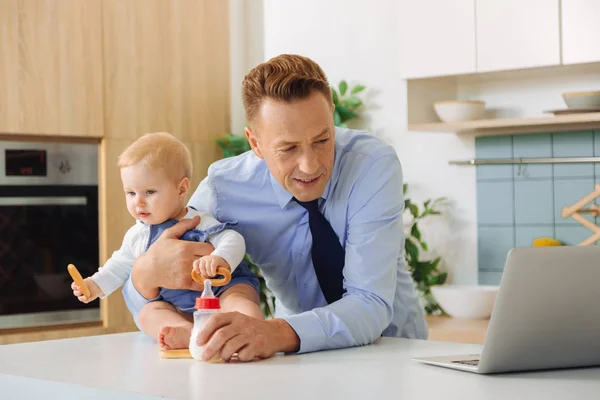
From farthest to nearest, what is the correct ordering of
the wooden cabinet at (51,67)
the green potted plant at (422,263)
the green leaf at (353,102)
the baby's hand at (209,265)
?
the green leaf at (353,102) < the green potted plant at (422,263) < the wooden cabinet at (51,67) < the baby's hand at (209,265)

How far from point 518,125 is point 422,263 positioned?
77 centimetres

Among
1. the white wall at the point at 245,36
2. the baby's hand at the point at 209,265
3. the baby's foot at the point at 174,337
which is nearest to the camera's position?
the baby's foot at the point at 174,337

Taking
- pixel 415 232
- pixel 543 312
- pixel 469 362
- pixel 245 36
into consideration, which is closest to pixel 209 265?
pixel 469 362

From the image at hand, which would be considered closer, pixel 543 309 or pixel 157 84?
pixel 543 309

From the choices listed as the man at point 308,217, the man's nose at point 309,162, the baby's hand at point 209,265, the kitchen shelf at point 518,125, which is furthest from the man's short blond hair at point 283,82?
the kitchen shelf at point 518,125

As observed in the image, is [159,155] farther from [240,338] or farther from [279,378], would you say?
[279,378]

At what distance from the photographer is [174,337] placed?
1677mm

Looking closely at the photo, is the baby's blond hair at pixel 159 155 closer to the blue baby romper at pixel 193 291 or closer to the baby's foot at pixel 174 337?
the blue baby romper at pixel 193 291

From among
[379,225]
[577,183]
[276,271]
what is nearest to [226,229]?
[276,271]

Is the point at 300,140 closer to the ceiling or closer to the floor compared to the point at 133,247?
closer to the ceiling

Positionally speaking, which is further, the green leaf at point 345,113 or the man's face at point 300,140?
the green leaf at point 345,113

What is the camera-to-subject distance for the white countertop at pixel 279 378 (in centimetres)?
126

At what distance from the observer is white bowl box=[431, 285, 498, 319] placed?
3787 mm

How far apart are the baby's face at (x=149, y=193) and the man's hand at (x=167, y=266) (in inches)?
5.5
